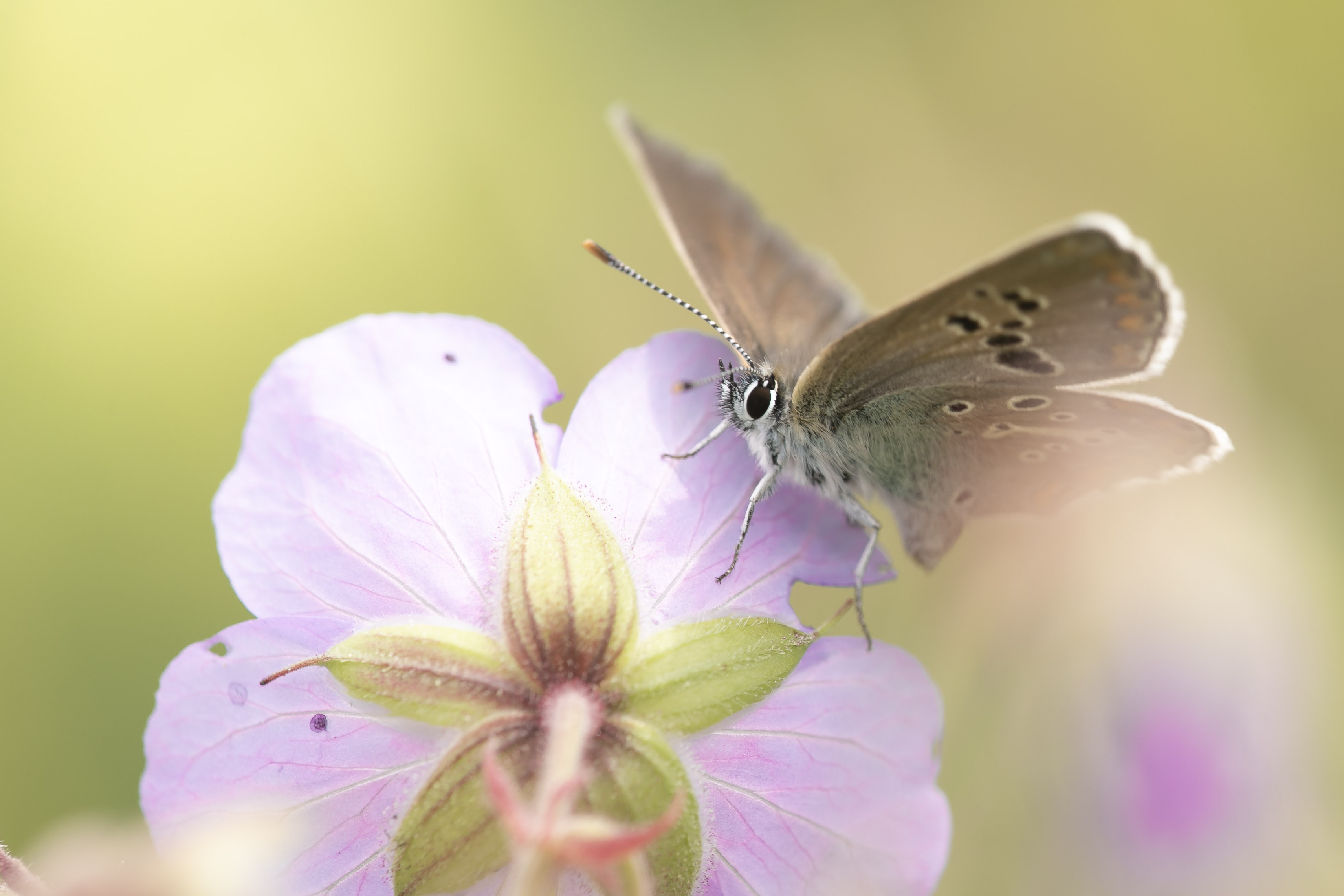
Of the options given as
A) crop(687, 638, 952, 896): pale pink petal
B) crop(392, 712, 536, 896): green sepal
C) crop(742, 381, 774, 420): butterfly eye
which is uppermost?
crop(742, 381, 774, 420): butterfly eye

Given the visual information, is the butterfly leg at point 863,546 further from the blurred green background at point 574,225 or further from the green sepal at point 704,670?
the blurred green background at point 574,225

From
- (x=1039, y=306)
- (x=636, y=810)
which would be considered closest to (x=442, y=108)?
(x=1039, y=306)

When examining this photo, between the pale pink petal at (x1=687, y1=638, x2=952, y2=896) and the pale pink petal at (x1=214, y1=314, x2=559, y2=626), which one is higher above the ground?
the pale pink petal at (x1=214, y1=314, x2=559, y2=626)

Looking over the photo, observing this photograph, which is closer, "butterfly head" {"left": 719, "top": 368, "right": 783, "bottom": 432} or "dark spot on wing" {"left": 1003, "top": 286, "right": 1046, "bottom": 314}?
"dark spot on wing" {"left": 1003, "top": 286, "right": 1046, "bottom": 314}

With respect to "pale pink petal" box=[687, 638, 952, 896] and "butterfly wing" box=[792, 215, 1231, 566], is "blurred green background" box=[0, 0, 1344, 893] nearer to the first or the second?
"butterfly wing" box=[792, 215, 1231, 566]

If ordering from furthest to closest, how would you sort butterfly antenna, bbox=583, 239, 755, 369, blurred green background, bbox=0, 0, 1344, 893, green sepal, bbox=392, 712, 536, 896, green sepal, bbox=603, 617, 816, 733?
blurred green background, bbox=0, 0, 1344, 893, butterfly antenna, bbox=583, 239, 755, 369, green sepal, bbox=603, 617, 816, 733, green sepal, bbox=392, 712, 536, 896

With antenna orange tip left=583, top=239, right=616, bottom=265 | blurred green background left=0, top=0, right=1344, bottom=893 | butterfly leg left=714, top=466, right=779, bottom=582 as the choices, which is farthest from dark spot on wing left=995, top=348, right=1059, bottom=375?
→ blurred green background left=0, top=0, right=1344, bottom=893

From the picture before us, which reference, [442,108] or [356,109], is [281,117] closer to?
[356,109]
